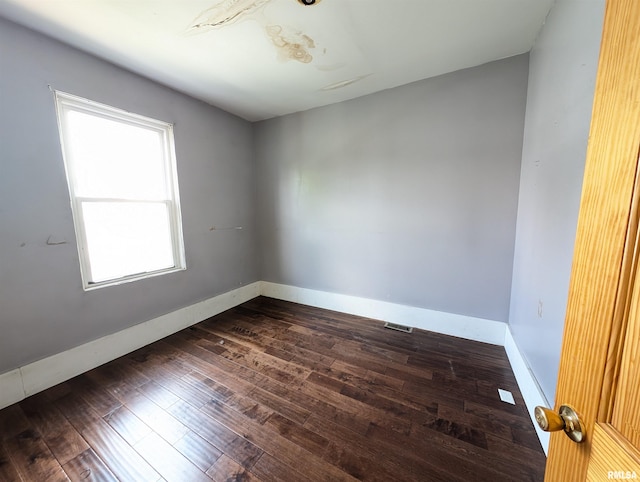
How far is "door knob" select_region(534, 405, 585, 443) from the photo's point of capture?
1.51ft


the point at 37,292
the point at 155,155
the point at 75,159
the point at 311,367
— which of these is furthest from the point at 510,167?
the point at 37,292

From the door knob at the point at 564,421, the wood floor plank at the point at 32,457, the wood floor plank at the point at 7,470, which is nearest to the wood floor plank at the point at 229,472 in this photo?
the wood floor plank at the point at 32,457

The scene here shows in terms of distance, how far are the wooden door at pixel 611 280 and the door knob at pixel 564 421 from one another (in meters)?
0.01

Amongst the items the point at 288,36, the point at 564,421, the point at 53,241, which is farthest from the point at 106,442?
the point at 288,36

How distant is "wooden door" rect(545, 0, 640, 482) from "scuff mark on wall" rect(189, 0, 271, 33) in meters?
1.73

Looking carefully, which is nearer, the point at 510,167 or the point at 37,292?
the point at 37,292

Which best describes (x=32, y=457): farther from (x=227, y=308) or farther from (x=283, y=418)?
(x=227, y=308)

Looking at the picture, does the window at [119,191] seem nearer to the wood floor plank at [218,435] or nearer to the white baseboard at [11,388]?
the white baseboard at [11,388]

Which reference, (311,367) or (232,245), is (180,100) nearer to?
(232,245)

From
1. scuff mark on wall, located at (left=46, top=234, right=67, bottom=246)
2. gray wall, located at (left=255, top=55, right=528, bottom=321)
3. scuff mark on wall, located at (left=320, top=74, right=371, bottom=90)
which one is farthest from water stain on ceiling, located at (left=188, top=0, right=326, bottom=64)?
scuff mark on wall, located at (left=46, top=234, right=67, bottom=246)

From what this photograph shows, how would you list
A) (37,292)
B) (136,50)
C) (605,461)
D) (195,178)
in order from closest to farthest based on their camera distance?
(605,461), (37,292), (136,50), (195,178)

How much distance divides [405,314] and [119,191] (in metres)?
3.16

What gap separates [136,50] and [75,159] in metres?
1.01

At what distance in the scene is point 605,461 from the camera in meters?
0.40
